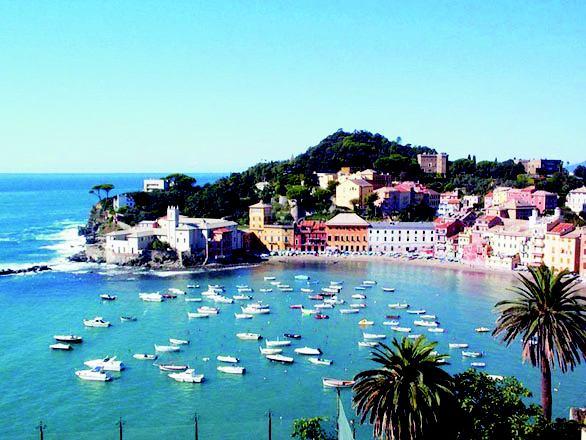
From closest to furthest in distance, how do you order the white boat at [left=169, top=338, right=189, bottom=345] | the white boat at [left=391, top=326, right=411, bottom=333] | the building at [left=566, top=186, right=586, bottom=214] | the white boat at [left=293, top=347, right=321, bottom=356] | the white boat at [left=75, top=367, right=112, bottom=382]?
1. the white boat at [left=75, top=367, right=112, bottom=382]
2. the white boat at [left=293, top=347, right=321, bottom=356]
3. the white boat at [left=169, top=338, right=189, bottom=345]
4. the white boat at [left=391, top=326, right=411, bottom=333]
5. the building at [left=566, top=186, right=586, bottom=214]

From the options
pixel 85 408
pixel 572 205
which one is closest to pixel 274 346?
pixel 85 408

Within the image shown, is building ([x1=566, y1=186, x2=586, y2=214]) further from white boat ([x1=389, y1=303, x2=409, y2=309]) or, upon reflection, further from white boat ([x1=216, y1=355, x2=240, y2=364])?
white boat ([x1=216, y1=355, x2=240, y2=364])

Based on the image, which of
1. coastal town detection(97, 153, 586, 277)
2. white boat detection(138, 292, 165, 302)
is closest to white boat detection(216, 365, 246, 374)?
white boat detection(138, 292, 165, 302)

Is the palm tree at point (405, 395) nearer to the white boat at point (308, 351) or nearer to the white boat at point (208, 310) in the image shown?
the white boat at point (308, 351)

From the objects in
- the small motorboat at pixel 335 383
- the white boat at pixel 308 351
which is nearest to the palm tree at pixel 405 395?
the small motorboat at pixel 335 383

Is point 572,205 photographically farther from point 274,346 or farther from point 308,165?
point 274,346

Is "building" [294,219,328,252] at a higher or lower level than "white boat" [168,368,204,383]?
higher

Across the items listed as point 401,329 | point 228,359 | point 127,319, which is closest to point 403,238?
point 401,329
